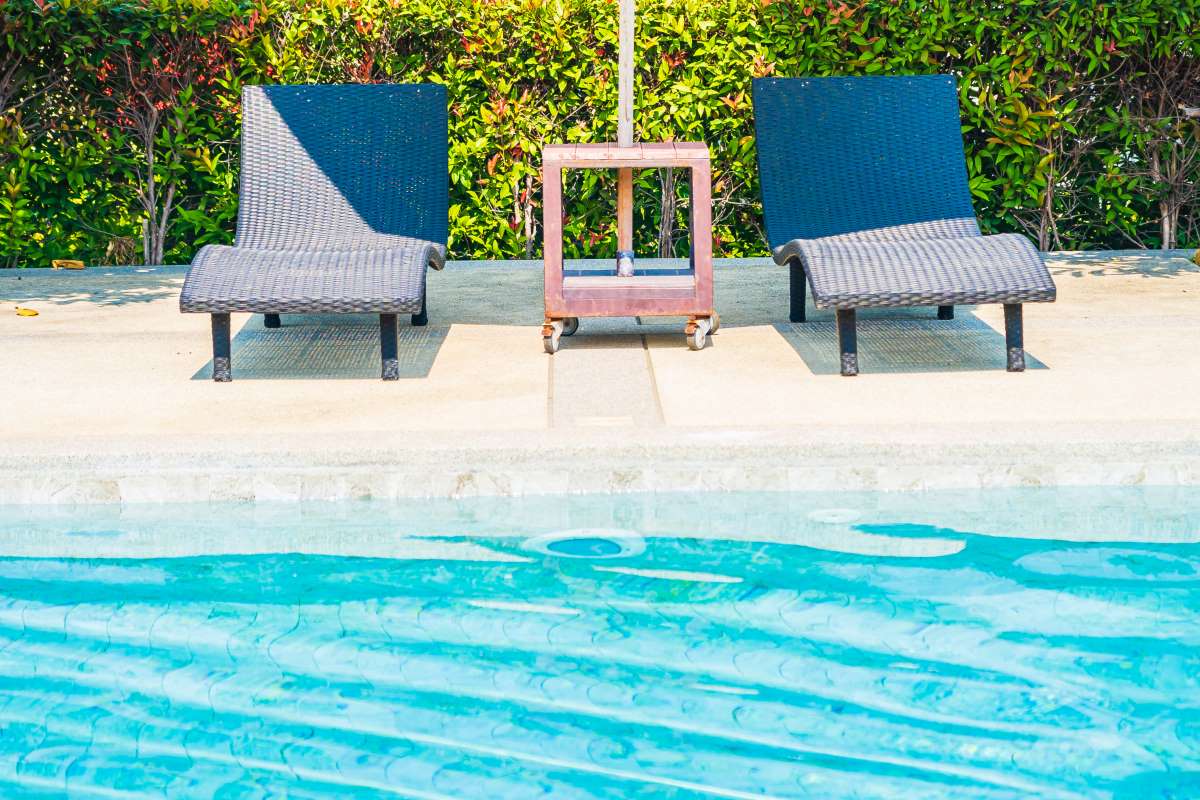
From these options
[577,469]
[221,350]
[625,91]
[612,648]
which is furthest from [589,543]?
[625,91]

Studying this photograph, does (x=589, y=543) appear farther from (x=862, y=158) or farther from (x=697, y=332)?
(x=862, y=158)

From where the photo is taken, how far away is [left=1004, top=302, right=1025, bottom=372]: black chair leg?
600 centimetres

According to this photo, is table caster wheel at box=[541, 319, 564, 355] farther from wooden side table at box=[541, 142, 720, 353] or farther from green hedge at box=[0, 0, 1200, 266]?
green hedge at box=[0, 0, 1200, 266]

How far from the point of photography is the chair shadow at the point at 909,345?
20.3ft

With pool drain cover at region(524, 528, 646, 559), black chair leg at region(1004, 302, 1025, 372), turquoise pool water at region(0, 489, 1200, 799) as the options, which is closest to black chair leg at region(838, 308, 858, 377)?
black chair leg at region(1004, 302, 1025, 372)

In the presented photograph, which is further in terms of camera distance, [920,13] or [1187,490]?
[920,13]

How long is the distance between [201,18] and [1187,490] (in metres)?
6.52

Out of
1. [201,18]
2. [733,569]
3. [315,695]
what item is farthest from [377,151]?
[315,695]

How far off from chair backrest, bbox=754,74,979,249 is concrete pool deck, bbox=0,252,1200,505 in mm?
464

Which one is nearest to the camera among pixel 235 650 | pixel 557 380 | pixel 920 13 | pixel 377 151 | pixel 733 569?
pixel 235 650

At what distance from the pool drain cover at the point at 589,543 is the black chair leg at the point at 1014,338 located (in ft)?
7.36

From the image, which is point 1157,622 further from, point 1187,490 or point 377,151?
point 377,151

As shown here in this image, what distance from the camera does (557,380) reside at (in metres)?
5.93

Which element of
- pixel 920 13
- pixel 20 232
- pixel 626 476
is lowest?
pixel 626 476
